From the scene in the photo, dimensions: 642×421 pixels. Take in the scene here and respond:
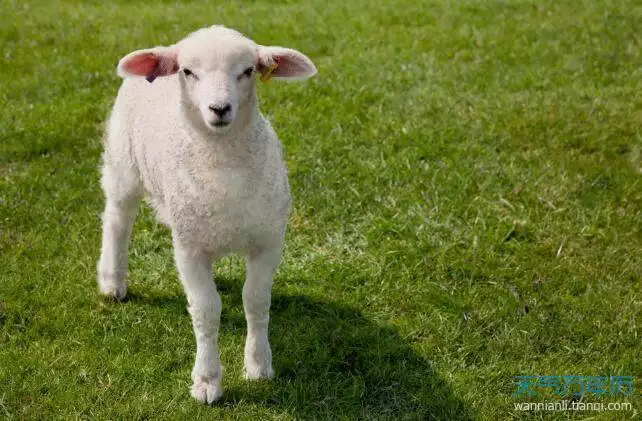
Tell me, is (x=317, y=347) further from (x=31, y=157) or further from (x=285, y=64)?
(x=31, y=157)

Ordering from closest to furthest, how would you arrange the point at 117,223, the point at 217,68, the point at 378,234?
the point at 217,68 → the point at 117,223 → the point at 378,234

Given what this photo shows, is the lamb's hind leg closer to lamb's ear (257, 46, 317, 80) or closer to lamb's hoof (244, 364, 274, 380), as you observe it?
lamb's hoof (244, 364, 274, 380)

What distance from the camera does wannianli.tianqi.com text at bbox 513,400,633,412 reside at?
4691 mm

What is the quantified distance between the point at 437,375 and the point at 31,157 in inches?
168

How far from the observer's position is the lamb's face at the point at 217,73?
3.82 meters

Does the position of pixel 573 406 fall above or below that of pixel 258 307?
below

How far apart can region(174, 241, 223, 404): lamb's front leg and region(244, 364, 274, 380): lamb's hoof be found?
214mm

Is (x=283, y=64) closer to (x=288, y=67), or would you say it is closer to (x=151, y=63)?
(x=288, y=67)

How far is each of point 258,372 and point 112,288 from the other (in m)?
1.37

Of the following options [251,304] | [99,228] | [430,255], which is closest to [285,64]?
[251,304]

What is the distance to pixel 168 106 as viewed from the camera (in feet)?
15.3

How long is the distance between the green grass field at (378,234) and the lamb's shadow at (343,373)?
14mm

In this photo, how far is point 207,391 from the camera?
15.1ft

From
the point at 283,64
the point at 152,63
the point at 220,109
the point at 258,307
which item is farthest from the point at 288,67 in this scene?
the point at 258,307
